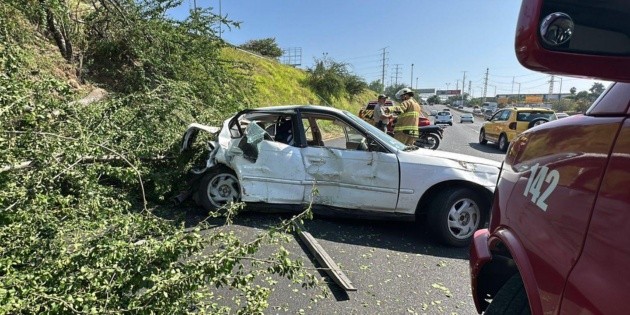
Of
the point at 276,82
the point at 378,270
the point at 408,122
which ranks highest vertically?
the point at 276,82

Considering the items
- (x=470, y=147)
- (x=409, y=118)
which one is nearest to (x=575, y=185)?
(x=409, y=118)

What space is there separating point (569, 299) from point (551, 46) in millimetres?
726

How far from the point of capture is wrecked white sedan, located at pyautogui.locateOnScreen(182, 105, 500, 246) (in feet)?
14.8

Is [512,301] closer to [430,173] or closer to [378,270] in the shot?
[378,270]

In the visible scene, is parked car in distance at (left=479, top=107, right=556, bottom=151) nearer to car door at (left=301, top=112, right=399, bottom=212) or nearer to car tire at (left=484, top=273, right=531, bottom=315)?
car door at (left=301, top=112, right=399, bottom=212)

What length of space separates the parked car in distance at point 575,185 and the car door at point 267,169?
3307 mm

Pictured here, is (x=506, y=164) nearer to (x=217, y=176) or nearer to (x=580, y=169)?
(x=580, y=169)

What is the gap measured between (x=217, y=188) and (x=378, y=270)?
241 centimetres

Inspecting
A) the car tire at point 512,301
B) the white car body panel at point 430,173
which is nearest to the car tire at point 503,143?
the white car body panel at point 430,173

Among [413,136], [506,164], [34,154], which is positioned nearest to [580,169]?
[506,164]

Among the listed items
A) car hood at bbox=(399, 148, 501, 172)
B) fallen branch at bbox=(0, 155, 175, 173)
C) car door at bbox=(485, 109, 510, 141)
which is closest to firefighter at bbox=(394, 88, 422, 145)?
car hood at bbox=(399, 148, 501, 172)

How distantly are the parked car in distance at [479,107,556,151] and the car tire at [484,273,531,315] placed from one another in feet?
39.1

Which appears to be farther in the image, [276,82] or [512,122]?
[276,82]

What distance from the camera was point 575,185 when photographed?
1249 millimetres
